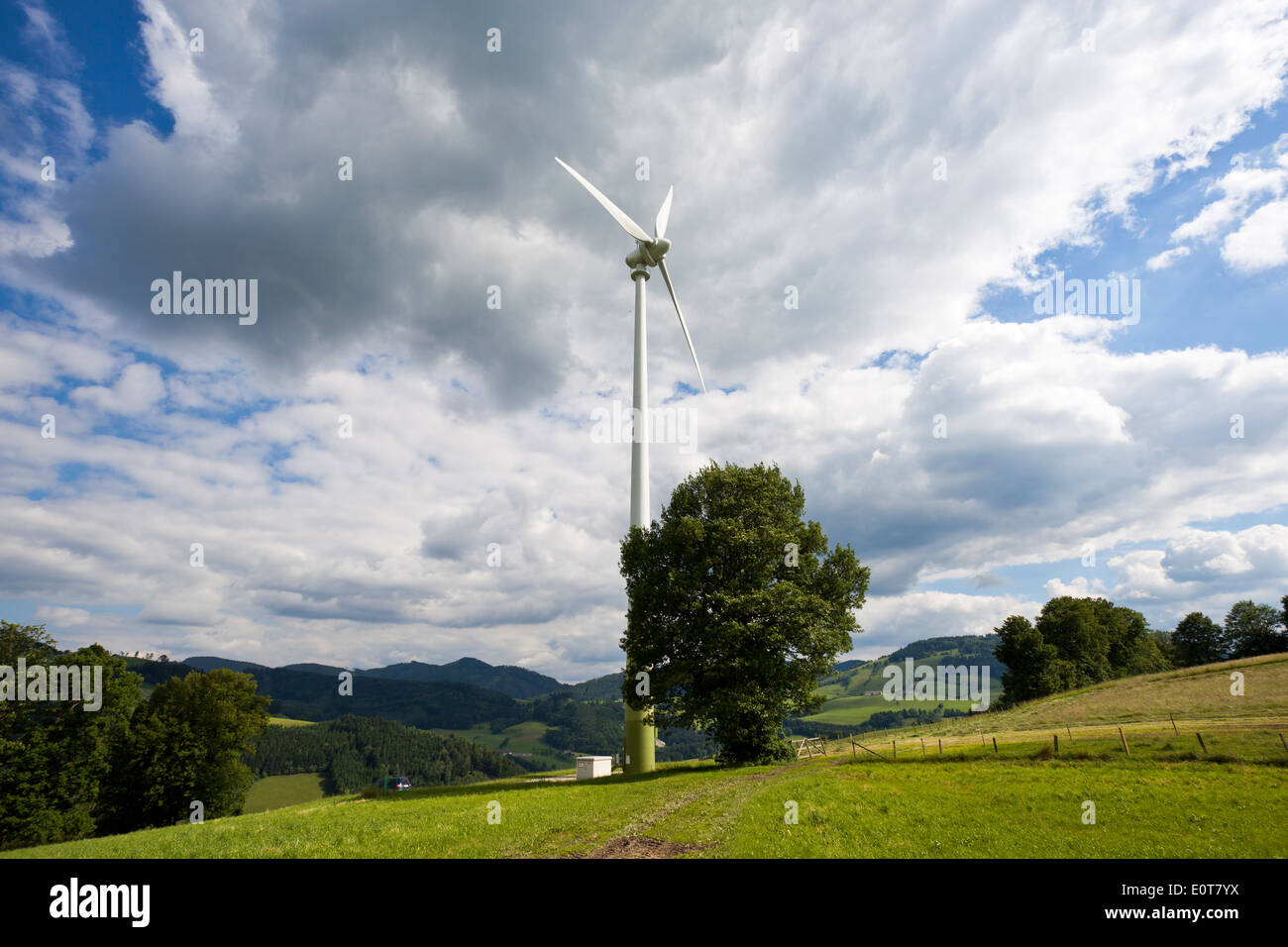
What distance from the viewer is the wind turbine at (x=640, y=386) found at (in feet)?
157

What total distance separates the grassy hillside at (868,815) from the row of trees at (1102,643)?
77.0m

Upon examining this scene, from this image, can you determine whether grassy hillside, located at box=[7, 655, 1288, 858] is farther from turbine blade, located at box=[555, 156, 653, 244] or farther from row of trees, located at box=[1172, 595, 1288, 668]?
row of trees, located at box=[1172, 595, 1288, 668]

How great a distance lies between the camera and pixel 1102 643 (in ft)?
399

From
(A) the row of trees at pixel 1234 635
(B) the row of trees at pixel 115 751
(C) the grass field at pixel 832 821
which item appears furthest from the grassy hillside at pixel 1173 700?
(B) the row of trees at pixel 115 751

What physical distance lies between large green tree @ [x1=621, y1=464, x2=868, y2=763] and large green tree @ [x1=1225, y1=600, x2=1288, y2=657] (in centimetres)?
14203

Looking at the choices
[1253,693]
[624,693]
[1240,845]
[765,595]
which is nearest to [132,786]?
[624,693]

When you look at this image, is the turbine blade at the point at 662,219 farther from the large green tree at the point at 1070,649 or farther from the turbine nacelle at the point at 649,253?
the large green tree at the point at 1070,649

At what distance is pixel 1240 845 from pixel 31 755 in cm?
9095

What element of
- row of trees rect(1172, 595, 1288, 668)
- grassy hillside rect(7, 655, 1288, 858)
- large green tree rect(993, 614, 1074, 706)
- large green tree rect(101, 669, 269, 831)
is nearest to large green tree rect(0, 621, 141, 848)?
large green tree rect(101, 669, 269, 831)
